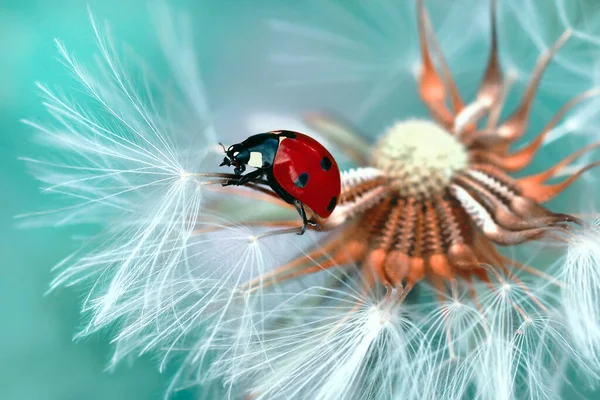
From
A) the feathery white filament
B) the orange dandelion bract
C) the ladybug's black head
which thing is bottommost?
the feathery white filament

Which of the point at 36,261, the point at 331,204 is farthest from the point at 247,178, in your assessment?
the point at 36,261

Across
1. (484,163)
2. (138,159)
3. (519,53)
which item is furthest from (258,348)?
(519,53)

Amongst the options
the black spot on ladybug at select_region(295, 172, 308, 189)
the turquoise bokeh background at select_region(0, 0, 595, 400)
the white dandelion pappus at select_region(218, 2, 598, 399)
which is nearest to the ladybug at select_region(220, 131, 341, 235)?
the black spot on ladybug at select_region(295, 172, 308, 189)

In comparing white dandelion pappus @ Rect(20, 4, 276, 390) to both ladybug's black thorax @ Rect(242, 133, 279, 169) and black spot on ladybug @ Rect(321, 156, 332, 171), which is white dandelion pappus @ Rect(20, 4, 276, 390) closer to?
ladybug's black thorax @ Rect(242, 133, 279, 169)

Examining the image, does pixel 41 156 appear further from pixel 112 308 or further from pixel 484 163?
pixel 484 163

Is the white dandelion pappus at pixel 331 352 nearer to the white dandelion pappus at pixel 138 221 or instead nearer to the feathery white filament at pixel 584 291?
the white dandelion pappus at pixel 138 221

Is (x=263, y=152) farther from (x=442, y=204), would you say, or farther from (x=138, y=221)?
(x=442, y=204)
